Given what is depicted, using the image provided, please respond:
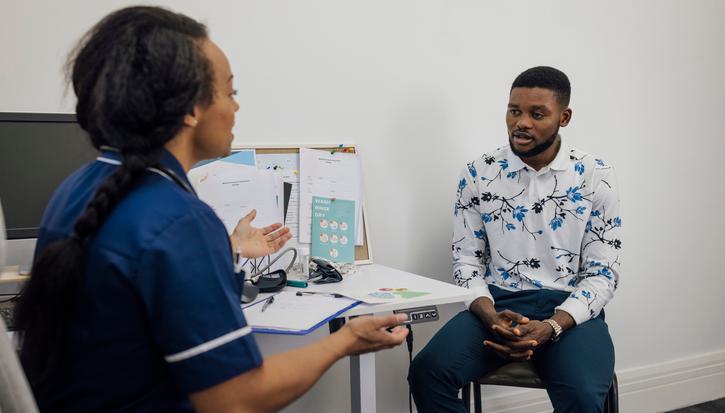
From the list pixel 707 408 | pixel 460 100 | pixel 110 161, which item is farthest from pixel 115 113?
pixel 707 408

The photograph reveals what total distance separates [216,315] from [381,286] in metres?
0.96

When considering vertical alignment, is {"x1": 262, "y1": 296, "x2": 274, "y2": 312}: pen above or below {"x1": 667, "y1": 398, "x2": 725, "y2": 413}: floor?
above

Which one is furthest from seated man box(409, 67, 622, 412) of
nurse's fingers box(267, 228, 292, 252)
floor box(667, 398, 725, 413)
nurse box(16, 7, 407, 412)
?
floor box(667, 398, 725, 413)

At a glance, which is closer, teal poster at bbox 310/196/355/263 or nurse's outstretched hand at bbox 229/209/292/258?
nurse's outstretched hand at bbox 229/209/292/258

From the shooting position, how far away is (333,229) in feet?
6.84

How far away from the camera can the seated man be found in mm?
1790

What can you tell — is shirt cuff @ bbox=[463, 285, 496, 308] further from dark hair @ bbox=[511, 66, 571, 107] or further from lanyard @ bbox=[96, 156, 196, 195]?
lanyard @ bbox=[96, 156, 196, 195]

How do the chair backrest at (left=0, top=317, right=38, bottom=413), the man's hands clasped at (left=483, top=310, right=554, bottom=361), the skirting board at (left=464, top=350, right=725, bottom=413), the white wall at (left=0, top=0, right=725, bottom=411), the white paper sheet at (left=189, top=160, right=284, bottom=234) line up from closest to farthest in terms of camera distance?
the chair backrest at (left=0, top=317, right=38, bottom=413), the man's hands clasped at (left=483, top=310, right=554, bottom=361), the white paper sheet at (left=189, top=160, right=284, bottom=234), the white wall at (left=0, top=0, right=725, bottom=411), the skirting board at (left=464, top=350, right=725, bottom=413)

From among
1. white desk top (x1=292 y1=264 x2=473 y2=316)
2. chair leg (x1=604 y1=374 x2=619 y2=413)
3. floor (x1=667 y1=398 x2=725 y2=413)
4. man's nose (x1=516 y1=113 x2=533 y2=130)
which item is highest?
man's nose (x1=516 y1=113 x2=533 y2=130)

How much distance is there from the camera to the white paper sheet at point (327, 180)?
81.3 inches

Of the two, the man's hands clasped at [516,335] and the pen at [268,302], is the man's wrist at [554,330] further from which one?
the pen at [268,302]

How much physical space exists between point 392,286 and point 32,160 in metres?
1.04

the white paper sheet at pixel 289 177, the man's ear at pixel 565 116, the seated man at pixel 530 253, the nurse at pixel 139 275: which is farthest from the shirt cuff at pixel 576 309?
the nurse at pixel 139 275

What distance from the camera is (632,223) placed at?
2752mm
